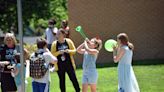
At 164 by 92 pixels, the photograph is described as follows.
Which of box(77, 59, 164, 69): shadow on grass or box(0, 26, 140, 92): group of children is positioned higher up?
box(0, 26, 140, 92): group of children

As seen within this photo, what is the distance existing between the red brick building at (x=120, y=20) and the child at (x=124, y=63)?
9.33 m

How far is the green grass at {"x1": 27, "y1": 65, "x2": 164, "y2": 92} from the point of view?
15178 mm

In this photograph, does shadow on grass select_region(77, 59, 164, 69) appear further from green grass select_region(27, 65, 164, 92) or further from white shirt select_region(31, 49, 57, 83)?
white shirt select_region(31, 49, 57, 83)

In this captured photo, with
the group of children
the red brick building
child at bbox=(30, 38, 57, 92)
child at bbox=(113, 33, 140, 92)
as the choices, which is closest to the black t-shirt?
the group of children

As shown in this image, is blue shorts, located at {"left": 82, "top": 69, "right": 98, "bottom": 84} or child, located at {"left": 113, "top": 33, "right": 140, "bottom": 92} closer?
child, located at {"left": 113, "top": 33, "right": 140, "bottom": 92}

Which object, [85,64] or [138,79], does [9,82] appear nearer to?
[85,64]

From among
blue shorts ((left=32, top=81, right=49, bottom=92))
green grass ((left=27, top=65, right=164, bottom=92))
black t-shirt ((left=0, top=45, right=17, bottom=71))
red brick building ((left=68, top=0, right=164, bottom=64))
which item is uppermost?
red brick building ((left=68, top=0, right=164, bottom=64))

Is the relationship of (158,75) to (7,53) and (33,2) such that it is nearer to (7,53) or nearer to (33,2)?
(7,53)

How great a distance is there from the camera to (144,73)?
59.2 feet

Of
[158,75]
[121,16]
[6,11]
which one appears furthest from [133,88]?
[6,11]

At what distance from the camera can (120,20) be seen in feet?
71.8

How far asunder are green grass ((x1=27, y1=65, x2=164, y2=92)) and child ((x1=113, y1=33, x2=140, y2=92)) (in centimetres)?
234

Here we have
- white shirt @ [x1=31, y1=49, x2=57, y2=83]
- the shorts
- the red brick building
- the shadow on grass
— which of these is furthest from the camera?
the red brick building

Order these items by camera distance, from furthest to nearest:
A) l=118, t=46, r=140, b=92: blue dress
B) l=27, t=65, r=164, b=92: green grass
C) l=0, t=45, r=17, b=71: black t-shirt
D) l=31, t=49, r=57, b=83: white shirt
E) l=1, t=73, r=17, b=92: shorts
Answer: l=27, t=65, r=164, b=92: green grass
l=118, t=46, r=140, b=92: blue dress
l=1, t=73, r=17, b=92: shorts
l=0, t=45, r=17, b=71: black t-shirt
l=31, t=49, r=57, b=83: white shirt
